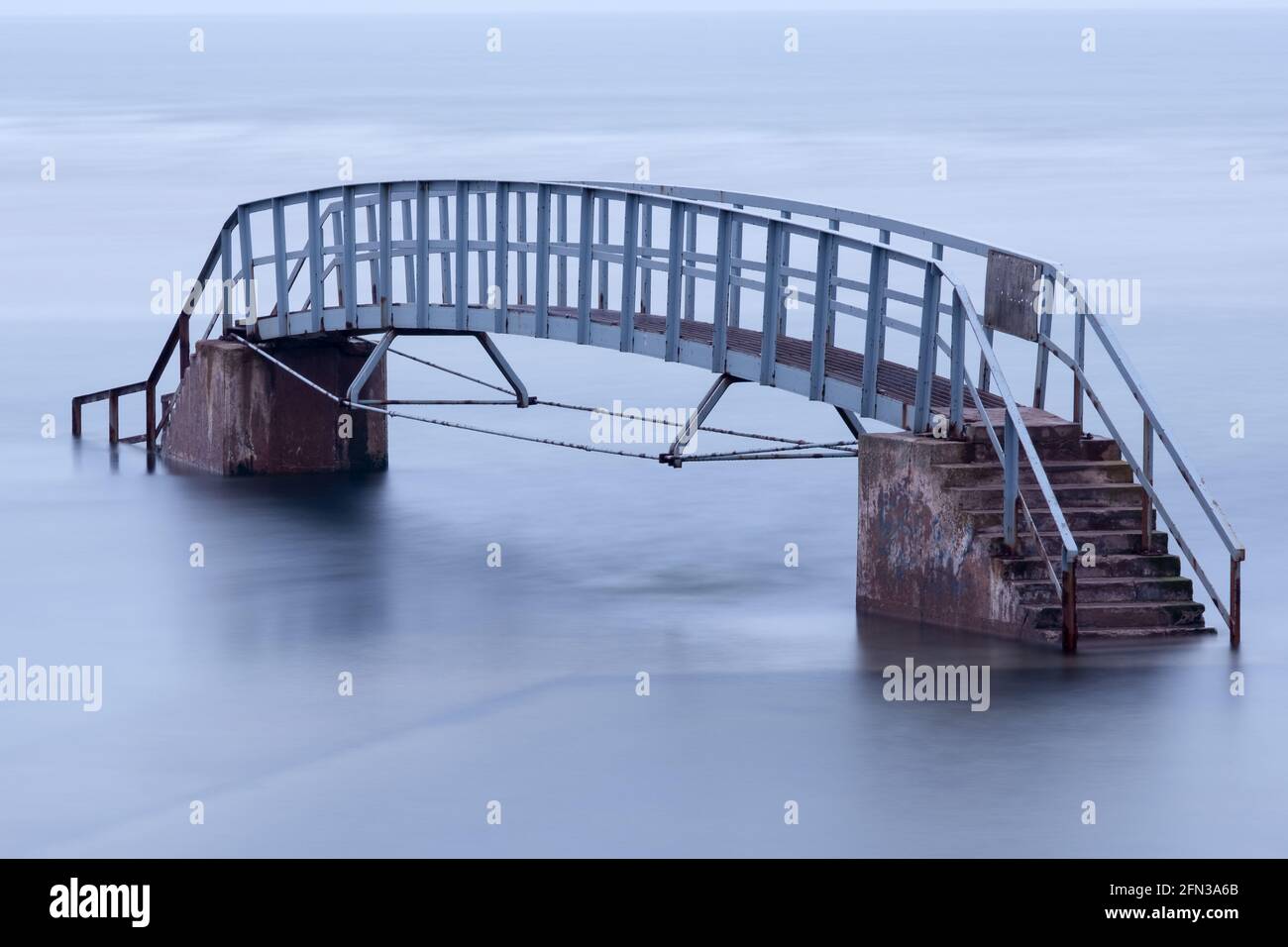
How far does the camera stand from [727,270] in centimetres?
2191

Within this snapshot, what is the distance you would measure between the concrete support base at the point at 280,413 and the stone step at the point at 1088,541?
1003 centimetres

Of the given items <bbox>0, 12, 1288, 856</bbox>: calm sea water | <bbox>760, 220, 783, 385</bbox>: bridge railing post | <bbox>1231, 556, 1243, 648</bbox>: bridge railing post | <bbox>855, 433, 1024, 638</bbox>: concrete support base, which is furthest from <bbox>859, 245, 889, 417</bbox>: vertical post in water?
<bbox>1231, 556, 1243, 648</bbox>: bridge railing post

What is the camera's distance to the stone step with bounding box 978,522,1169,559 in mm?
18750

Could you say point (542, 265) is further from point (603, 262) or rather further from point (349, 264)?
point (349, 264)

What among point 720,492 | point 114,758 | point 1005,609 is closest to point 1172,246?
point 720,492

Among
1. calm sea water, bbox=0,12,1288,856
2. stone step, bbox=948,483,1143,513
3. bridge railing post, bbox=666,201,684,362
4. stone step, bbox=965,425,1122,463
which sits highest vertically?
bridge railing post, bbox=666,201,684,362

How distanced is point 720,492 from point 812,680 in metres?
9.21

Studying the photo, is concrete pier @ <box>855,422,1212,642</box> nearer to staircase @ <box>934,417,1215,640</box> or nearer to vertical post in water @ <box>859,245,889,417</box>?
staircase @ <box>934,417,1215,640</box>

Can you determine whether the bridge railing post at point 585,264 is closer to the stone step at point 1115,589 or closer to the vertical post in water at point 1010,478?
the vertical post in water at point 1010,478

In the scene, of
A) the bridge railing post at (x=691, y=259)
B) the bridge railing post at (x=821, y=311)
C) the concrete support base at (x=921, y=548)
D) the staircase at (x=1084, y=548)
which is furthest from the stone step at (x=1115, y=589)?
the bridge railing post at (x=691, y=259)

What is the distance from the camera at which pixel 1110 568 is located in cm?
1892

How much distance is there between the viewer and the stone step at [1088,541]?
18.8m

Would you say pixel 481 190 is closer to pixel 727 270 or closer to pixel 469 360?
pixel 727 270

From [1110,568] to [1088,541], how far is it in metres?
0.23
